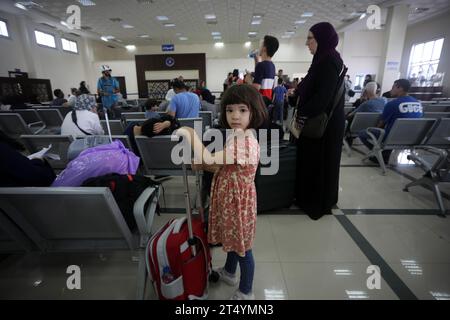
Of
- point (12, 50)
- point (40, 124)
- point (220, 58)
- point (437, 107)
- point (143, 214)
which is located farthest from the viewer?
point (220, 58)

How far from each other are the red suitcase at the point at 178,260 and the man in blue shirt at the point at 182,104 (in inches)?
82.5

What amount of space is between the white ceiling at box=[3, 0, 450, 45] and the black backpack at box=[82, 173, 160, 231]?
8.34 meters

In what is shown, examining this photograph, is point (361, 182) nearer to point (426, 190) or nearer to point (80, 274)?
point (426, 190)

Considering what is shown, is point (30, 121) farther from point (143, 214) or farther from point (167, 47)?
point (167, 47)

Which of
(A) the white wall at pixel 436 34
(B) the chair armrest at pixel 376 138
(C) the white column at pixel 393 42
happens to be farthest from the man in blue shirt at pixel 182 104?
(A) the white wall at pixel 436 34

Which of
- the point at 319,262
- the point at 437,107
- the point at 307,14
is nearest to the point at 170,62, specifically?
the point at 307,14

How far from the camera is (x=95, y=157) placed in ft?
Answer: 4.43

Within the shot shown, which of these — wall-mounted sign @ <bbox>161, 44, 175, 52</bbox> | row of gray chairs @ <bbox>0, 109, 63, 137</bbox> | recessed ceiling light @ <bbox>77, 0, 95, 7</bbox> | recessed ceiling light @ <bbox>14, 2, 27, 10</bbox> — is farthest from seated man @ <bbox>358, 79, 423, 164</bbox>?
wall-mounted sign @ <bbox>161, 44, 175, 52</bbox>

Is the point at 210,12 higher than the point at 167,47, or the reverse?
the point at 210,12

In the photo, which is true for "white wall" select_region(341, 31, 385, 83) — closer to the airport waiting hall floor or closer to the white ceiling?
the white ceiling

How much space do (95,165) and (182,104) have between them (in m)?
1.88

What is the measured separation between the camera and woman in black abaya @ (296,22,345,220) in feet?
6.00

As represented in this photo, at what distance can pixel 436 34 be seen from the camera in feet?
33.7

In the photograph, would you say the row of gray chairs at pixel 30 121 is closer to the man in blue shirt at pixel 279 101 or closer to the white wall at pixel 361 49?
the man in blue shirt at pixel 279 101
